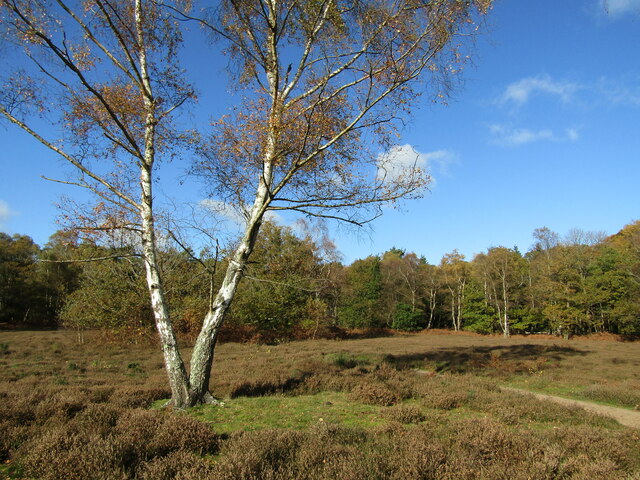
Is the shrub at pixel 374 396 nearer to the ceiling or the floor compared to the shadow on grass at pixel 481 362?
nearer to the ceiling

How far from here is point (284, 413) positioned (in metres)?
6.76

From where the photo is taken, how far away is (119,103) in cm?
764

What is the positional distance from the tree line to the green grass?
11607 millimetres

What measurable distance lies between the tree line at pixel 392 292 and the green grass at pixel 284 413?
1161 centimetres

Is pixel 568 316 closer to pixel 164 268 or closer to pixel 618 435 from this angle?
pixel 618 435

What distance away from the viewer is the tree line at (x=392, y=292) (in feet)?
82.9

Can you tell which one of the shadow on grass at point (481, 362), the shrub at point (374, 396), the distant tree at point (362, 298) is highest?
the distant tree at point (362, 298)

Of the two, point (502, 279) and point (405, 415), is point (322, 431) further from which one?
point (502, 279)

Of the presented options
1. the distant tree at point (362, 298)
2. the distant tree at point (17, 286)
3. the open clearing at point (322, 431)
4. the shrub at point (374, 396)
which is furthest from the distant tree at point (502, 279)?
the distant tree at point (17, 286)

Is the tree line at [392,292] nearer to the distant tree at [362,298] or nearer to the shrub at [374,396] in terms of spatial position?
the distant tree at [362,298]

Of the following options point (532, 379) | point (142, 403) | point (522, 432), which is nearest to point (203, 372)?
point (142, 403)

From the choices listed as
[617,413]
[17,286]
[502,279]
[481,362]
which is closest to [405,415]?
[617,413]

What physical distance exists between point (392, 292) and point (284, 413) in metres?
54.8

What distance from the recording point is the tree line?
82.9 feet
